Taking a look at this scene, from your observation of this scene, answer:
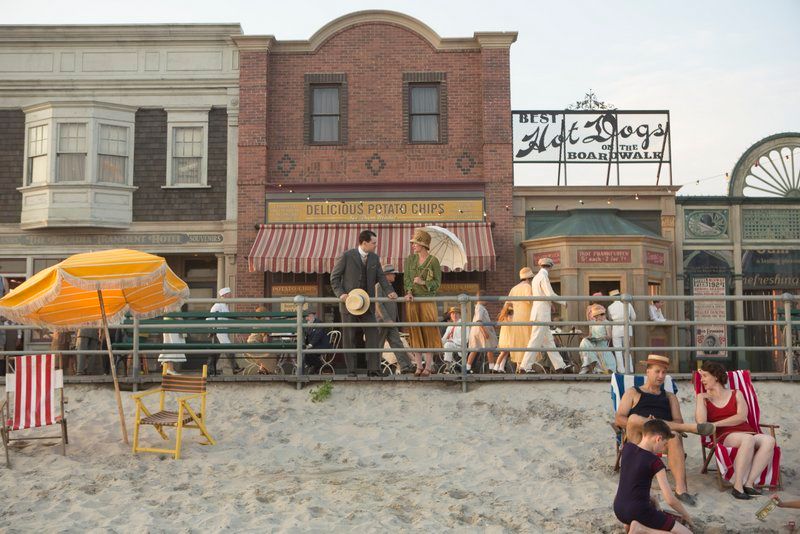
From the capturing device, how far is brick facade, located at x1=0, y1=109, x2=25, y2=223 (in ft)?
59.9

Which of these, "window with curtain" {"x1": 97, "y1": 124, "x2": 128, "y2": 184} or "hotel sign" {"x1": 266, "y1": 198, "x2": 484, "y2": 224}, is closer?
"hotel sign" {"x1": 266, "y1": 198, "x2": 484, "y2": 224}

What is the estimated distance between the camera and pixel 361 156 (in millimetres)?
18031

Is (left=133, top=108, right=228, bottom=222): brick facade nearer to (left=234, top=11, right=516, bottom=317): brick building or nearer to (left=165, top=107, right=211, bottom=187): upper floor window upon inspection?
(left=165, top=107, right=211, bottom=187): upper floor window

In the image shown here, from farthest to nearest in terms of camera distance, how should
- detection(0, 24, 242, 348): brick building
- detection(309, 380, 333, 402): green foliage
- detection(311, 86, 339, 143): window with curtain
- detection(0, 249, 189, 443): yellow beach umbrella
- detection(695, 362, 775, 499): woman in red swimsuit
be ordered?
detection(311, 86, 339, 143): window with curtain, detection(0, 24, 242, 348): brick building, detection(309, 380, 333, 402): green foliage, detection(0, 249, 189, 443): yellow beach umbrella, detection(695, 362, 775, 499): woman in red swimsuit

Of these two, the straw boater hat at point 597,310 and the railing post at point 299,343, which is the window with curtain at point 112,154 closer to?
the railing post at point 299,343

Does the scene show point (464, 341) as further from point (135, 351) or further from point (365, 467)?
point (135, 351)

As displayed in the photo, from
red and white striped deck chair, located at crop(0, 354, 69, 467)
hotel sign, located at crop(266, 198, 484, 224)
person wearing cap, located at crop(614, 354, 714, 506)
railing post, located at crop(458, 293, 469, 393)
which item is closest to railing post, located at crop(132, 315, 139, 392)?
red and white striped deck chair, located at crop(0, 354, 69, 467)

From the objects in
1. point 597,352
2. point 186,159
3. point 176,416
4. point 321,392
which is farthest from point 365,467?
point 186,159

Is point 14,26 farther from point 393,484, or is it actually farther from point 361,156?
point 393,484

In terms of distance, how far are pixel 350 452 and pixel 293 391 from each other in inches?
71.7

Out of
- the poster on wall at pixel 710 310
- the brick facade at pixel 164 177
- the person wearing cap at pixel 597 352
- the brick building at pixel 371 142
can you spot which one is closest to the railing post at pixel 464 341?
the person wearing cap at pixel 597 352

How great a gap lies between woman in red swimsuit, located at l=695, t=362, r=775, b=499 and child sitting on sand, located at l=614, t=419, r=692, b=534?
4.63ft

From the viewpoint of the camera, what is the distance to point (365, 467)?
816 cm

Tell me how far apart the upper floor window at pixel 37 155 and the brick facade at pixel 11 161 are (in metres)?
0.20
